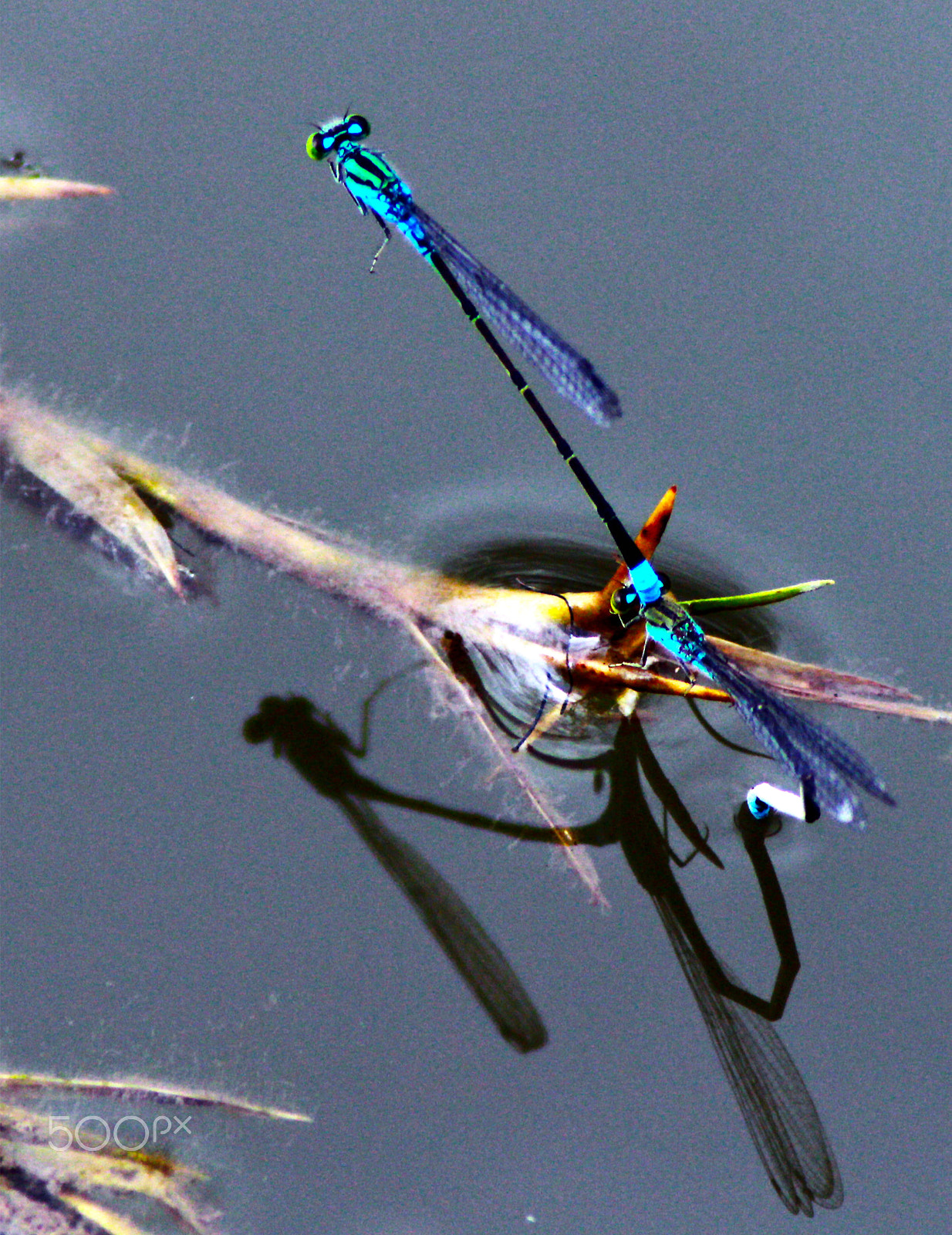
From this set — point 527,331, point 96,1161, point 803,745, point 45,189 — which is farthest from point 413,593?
point 45,189

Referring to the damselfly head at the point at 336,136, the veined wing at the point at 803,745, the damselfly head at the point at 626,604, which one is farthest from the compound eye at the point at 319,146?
the veined wing at the point at 803,745

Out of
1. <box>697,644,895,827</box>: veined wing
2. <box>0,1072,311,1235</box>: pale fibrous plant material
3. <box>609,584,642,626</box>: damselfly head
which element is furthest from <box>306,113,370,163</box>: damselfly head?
<box>0,1072,311,1235</box>: pale fibrous plant material

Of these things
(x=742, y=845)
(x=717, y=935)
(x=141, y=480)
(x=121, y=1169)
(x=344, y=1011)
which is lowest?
(x=121, y=1169)

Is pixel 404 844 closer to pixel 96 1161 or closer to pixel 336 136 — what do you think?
pixel 96 1161

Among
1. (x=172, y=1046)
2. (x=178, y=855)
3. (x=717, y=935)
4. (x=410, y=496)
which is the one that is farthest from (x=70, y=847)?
(x=717, y=935)

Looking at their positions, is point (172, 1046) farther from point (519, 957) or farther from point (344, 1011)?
point (519, 957)

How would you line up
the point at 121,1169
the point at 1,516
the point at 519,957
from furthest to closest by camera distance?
the point at 1,516, the point at 519,957, the point at 121,1169

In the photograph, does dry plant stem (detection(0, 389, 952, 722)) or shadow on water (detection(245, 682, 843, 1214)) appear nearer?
shadow on water (detection(245, 682, 843, 1214))

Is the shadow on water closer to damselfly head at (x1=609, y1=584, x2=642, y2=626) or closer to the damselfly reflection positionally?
the damselfly reflection
